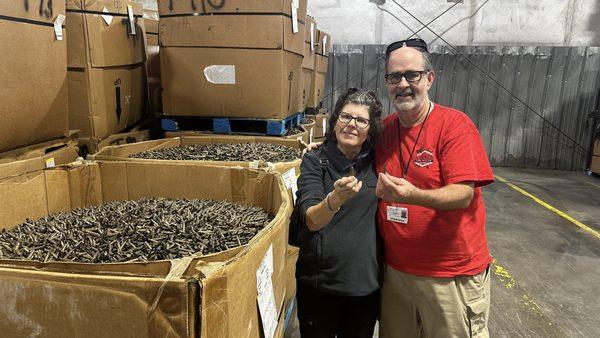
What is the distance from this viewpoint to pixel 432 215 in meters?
1.93

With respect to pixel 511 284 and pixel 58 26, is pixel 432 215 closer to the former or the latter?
pixel 58 26

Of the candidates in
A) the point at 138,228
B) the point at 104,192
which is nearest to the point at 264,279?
the point at 138,228

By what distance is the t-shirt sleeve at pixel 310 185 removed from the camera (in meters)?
1.94

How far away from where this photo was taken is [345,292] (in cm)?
200

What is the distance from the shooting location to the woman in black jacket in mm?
1973

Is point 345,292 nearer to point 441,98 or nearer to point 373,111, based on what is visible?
point 373,111

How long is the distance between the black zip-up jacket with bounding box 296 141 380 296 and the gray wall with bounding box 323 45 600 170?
8877 millimetres

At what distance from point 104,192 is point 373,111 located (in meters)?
1.73

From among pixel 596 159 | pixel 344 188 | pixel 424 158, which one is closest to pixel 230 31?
pixel 424 158

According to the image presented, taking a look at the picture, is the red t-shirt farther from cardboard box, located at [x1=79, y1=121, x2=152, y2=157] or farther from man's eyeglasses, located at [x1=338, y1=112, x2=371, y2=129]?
cardboard box, located at [x1=79, y1=121, x2=152, y2=157]

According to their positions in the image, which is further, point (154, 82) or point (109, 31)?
point (154, 82)

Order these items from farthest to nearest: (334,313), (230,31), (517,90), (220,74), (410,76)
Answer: (517,90), (220,74), (230,31), (334,313), (410,76)

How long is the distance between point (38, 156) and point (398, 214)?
96.5 inches

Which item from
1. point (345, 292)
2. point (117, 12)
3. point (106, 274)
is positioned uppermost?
point (117, 12)
